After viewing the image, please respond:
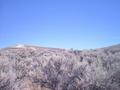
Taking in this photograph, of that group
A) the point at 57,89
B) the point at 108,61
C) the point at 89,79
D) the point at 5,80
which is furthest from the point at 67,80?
the point at 108,61

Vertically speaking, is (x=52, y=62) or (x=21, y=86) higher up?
(x=52, y=62)

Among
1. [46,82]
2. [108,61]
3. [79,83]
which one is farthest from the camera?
[108,61]

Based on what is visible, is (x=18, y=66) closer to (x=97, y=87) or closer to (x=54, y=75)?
(x=54, y=75)

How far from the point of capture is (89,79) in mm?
7516

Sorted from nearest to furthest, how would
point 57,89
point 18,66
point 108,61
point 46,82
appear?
point 57,89 → point 46,82 → point 18,66 → point 108,61

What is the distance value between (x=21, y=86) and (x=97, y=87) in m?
2.92

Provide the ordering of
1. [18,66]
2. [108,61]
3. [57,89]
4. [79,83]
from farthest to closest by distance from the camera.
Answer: [108,61] → [18,66] → [57,89] → [79,83]

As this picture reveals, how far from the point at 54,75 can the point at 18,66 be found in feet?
7.43

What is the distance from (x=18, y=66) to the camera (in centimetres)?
1012

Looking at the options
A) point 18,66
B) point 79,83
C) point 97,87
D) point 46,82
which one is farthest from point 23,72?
point 97,87

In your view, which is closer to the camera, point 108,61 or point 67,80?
point 67,80

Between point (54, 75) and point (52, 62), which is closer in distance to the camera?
point (54, 75)

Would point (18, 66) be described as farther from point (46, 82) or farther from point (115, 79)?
point (115, 79)

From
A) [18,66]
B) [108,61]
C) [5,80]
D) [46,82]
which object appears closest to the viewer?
[5,80]
